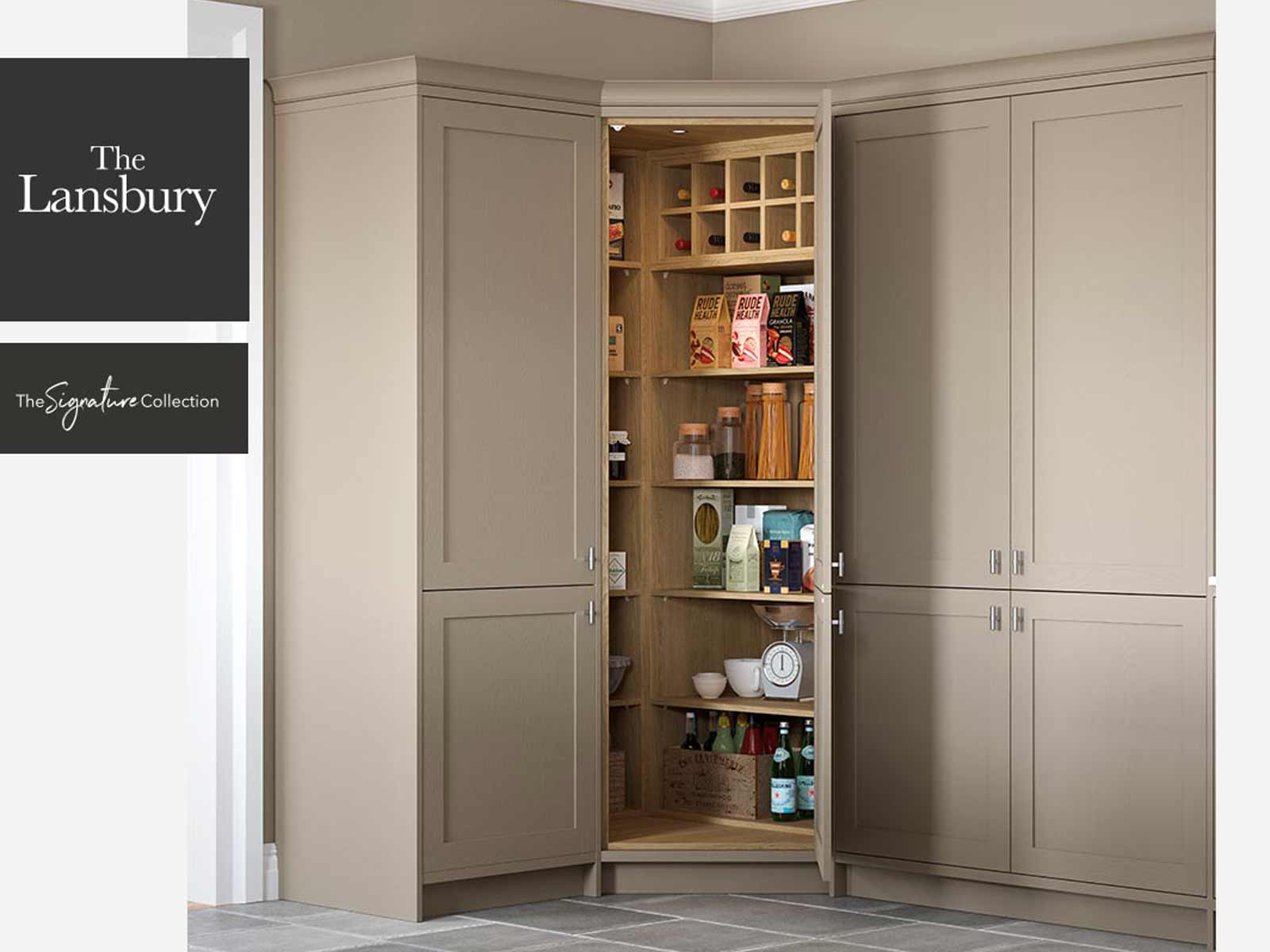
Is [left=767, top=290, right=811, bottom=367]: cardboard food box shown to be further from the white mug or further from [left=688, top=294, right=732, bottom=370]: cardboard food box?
the white mug

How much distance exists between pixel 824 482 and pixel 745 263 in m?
0.94

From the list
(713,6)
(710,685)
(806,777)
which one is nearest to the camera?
(806,777)

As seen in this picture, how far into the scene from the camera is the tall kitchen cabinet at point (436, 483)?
15.1ft

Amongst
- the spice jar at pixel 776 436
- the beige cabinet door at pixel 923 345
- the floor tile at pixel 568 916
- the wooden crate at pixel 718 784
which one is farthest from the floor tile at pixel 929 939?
the spice jar at pixel 776 436

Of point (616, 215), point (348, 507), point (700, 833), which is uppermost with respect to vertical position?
point (616, 215)

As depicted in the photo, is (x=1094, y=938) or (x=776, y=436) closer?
(x=1094, y=938)

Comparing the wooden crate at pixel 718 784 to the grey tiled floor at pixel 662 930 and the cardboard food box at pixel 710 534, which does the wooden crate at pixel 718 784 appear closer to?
the grey tiled floor at pixel 662 930

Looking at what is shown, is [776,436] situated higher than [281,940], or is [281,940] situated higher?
[776,436]

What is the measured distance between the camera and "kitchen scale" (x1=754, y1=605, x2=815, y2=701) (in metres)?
5.26

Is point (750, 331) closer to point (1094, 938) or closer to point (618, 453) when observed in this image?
point (618, 453)

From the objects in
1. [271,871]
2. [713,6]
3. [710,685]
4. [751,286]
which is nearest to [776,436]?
[751,286]

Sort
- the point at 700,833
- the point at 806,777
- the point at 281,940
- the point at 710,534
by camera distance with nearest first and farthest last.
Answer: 1. the point at 281,940
2. the point at 700,833
3. the point at 806,777
4. the point at 710,534

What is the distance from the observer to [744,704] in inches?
206

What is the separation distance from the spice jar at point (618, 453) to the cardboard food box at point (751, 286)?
A: 1.76ft
